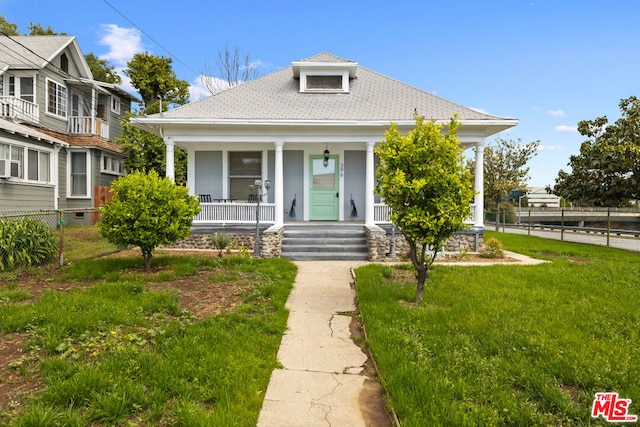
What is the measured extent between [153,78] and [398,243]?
19.3m

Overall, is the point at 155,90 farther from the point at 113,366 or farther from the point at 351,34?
the point at 113,366

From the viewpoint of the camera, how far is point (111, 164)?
58.5ft

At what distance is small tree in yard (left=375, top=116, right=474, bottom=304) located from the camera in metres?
4.88

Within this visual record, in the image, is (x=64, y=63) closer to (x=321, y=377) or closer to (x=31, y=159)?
(x=31, y=159)

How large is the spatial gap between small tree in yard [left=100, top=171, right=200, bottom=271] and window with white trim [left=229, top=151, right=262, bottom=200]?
515cm

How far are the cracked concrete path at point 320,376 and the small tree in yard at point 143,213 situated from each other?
299 centimetres

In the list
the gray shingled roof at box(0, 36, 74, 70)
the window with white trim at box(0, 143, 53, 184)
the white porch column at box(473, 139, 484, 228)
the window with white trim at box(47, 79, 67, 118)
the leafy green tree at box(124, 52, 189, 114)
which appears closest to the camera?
the white porch column at box(473, 139, 484, 228)

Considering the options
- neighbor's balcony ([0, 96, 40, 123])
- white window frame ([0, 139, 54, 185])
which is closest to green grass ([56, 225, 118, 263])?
white window frame ([0, 139, 54, 185])

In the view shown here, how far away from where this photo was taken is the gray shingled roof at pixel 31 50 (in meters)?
14.9

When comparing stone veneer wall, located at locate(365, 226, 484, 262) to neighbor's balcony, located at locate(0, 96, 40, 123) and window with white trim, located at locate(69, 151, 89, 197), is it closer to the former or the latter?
window with white trim, located at locate(69, 151, 89, 197)

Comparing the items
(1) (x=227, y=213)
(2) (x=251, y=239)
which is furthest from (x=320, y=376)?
(1) (x=227, y=213)

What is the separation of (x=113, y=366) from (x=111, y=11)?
1202 cm

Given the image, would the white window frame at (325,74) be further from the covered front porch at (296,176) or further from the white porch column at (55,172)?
the white porch column at (55,172)

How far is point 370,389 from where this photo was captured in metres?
3.02
